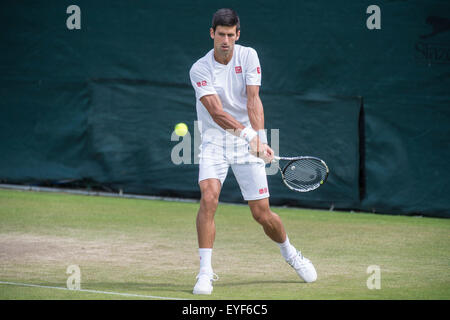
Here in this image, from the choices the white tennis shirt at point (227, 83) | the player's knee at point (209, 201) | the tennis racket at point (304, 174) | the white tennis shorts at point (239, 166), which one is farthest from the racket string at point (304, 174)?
the player's knee at point (209, 201)

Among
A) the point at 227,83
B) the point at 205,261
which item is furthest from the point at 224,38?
the point at 205,261

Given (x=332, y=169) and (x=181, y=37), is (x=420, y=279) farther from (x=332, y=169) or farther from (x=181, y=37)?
(x=181, y=37)

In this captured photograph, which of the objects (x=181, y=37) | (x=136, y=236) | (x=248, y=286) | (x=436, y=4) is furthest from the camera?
(x=181, y=37)

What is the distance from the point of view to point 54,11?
959 centimetres

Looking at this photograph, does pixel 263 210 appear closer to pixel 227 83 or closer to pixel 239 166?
pixel 239 166

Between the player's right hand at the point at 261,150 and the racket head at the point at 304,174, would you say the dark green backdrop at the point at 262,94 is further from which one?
the player's right hand at the point at 261,150

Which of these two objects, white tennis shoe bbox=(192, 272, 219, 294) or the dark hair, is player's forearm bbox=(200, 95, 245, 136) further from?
white tennis shoe bbox=(192, 272, 219, 294)

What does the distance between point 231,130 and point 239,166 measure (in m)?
0.27

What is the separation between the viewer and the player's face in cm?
508

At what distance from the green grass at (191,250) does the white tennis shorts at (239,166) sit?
61 cm

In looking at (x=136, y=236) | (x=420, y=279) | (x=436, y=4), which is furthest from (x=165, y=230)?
(x=436, y=4)

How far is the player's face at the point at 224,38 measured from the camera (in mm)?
5078

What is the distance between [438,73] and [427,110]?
15.1 inches

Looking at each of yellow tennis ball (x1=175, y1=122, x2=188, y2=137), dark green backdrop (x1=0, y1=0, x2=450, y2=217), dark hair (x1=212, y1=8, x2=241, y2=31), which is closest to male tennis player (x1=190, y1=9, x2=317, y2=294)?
dark hair (x1=212, y1=8, x2=241, y2=31)
